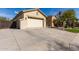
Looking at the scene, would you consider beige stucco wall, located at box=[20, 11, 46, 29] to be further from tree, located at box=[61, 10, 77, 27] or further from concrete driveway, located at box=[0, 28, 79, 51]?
tree, located at box=[61, 10, 77, 27]

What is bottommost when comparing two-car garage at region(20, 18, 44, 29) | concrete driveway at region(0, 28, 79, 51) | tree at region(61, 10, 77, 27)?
concrete driveway at region(0, 28, 79, 51)

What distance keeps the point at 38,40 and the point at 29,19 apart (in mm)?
574

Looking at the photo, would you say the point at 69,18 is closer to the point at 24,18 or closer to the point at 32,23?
the point at 32,23

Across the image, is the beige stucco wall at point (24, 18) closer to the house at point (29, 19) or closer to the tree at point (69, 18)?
the house at point (29, 19)

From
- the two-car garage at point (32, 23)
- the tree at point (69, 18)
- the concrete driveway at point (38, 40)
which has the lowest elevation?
the concrete driveway at point (38, 40)

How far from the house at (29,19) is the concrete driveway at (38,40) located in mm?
125

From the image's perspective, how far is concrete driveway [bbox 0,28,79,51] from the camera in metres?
3.96

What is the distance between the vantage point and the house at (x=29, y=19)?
13.3 feet

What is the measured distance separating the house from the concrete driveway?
0.13m

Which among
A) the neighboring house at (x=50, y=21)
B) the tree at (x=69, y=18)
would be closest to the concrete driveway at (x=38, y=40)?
the neighboring house at (x=50, y=21)

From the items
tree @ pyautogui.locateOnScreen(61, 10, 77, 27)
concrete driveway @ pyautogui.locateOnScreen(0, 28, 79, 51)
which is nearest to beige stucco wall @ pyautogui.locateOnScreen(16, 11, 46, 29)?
concrete driveway @ pyautogui.locateOnScreen(0, 28, 79, 51)

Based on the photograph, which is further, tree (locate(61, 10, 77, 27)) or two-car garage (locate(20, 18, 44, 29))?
two-car garage (locate(20, 18, 44, 29))
